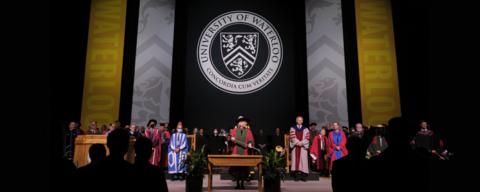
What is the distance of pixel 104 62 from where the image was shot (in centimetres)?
1102

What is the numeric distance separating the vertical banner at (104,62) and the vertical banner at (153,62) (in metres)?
0.66

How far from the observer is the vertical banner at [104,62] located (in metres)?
10.6

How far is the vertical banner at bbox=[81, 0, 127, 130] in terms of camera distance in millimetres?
10602

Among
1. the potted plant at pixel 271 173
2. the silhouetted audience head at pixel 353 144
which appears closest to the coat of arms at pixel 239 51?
the potted plant at pixel 271 173

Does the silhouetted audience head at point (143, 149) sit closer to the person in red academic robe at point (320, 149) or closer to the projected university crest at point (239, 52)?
the person in red academic robe at point (320, 149)

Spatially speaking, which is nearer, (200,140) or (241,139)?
(241,139)

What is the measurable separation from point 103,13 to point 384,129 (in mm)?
11682

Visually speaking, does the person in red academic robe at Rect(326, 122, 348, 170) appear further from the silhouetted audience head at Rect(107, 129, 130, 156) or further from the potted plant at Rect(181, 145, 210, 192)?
the silhouetted audience head at Rect(107, 129, 130, 156)

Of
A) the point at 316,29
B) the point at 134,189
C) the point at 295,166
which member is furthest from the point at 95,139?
the point at 316,29

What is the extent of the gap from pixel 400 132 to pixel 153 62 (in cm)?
1058

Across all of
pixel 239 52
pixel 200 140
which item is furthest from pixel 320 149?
pixel 239 52

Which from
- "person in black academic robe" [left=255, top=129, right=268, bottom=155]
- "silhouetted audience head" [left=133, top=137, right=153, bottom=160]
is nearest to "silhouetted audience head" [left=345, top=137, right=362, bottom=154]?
"silhouetted audience head" [left=133, top=137, right=153, bottom=160]

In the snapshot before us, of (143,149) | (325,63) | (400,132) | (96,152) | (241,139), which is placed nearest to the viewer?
(400,132)

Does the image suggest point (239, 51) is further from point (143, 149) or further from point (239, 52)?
point (143, 149)
